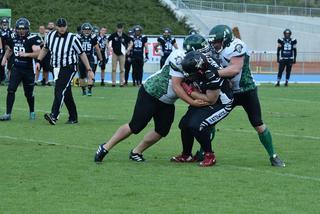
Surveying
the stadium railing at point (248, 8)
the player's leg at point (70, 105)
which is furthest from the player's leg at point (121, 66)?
the stadium railing at point (248, 8)

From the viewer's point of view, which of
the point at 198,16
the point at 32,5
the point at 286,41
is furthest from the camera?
the point at 198,16

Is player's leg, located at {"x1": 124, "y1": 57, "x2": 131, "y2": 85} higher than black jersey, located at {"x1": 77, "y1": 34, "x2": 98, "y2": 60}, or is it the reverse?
black jersey, located at {"x1": 77, "y1": 34, "x2": 98, "y2": 60}

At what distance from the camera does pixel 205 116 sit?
984 cm

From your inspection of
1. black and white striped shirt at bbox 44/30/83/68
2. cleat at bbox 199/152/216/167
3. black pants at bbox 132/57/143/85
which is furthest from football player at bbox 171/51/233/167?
black pants at bbox 132/57/143/85

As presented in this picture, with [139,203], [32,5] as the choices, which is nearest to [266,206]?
[139,203]

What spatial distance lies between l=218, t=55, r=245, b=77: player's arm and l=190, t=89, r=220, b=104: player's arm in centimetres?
23

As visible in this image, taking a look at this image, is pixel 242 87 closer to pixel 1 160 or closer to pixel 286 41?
pixel 1 160

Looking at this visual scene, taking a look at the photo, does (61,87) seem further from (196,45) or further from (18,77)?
(196,45)

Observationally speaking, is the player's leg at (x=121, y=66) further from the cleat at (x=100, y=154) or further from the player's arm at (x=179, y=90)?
the player's arm at (x=179, y=90)

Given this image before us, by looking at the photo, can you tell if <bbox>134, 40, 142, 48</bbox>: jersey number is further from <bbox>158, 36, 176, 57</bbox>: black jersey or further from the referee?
the referee

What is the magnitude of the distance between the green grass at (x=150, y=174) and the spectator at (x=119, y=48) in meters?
11.9

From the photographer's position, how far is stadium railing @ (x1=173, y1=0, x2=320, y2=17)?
157 ft

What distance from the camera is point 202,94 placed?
9906mm

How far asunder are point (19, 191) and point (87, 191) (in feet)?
2.08
